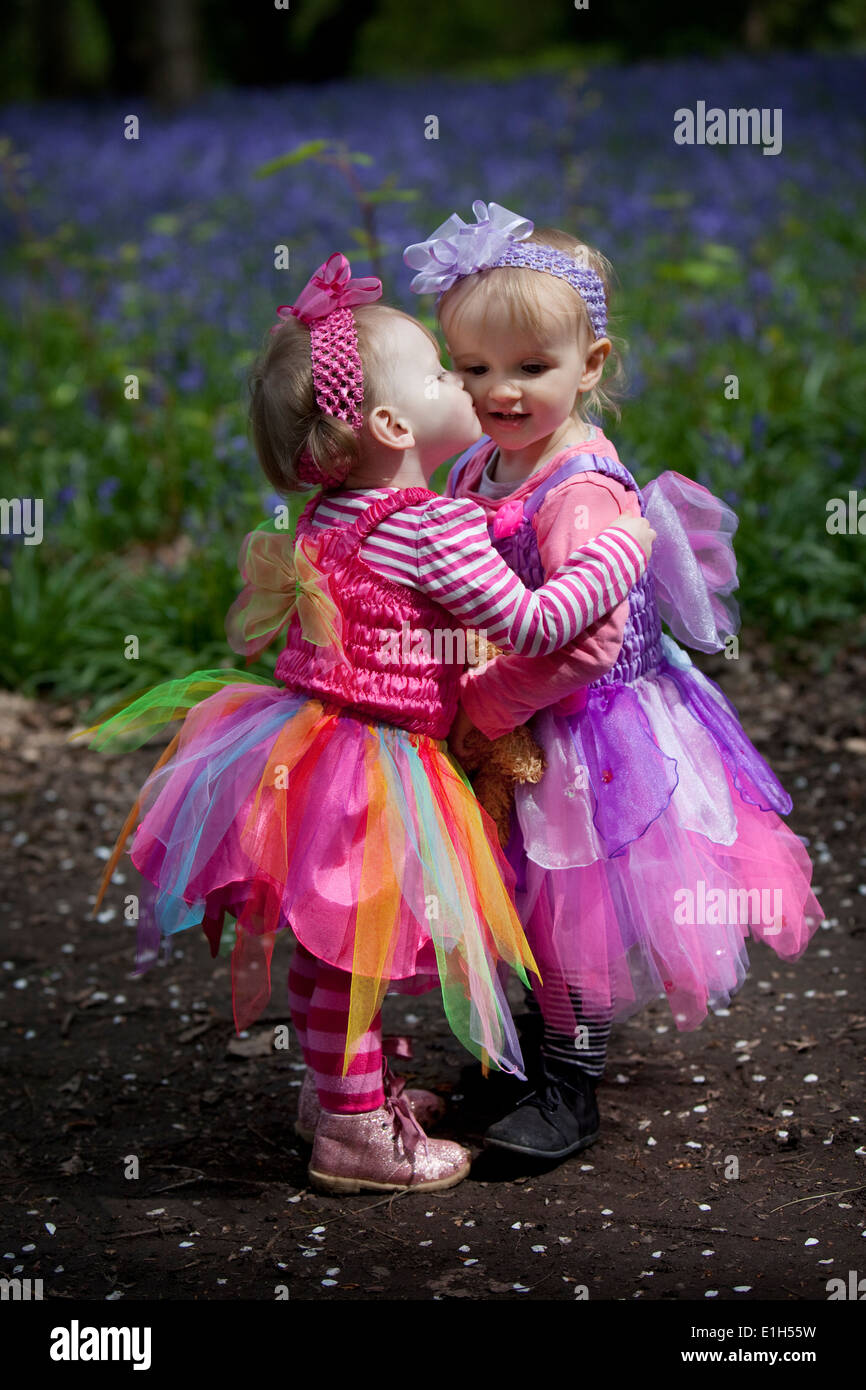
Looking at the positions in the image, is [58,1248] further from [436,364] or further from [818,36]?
[818,36]

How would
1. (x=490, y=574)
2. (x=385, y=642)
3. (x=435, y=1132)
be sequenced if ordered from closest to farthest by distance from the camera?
(x=490, y=574) → (x=385, y=642) → (x=435, y=1132)

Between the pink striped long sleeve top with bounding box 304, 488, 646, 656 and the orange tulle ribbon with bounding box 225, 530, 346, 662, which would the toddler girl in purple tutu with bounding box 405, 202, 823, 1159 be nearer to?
the pink striped long sleeve top with bounding box 304, 488, 646, 656

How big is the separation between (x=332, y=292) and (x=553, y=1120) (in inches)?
53.2

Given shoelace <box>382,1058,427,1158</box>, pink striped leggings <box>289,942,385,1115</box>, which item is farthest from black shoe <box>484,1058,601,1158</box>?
pink striped leggings <box>289,942,385,1115</box>

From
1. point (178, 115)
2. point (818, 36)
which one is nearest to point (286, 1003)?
point (178, 115)

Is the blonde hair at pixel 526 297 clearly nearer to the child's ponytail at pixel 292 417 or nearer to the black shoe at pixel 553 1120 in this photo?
the child's ponytail at pixel 292 417

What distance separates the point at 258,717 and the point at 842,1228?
116 cm

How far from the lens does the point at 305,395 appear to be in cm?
206

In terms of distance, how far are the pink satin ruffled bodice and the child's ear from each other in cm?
7

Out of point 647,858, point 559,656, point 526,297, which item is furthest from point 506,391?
point 647,858

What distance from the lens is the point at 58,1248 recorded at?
2127 millimetres

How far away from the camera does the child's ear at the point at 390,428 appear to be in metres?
2.07

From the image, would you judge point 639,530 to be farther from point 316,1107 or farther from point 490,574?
point 316,1107

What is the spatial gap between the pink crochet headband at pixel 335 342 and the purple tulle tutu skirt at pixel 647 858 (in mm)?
562
